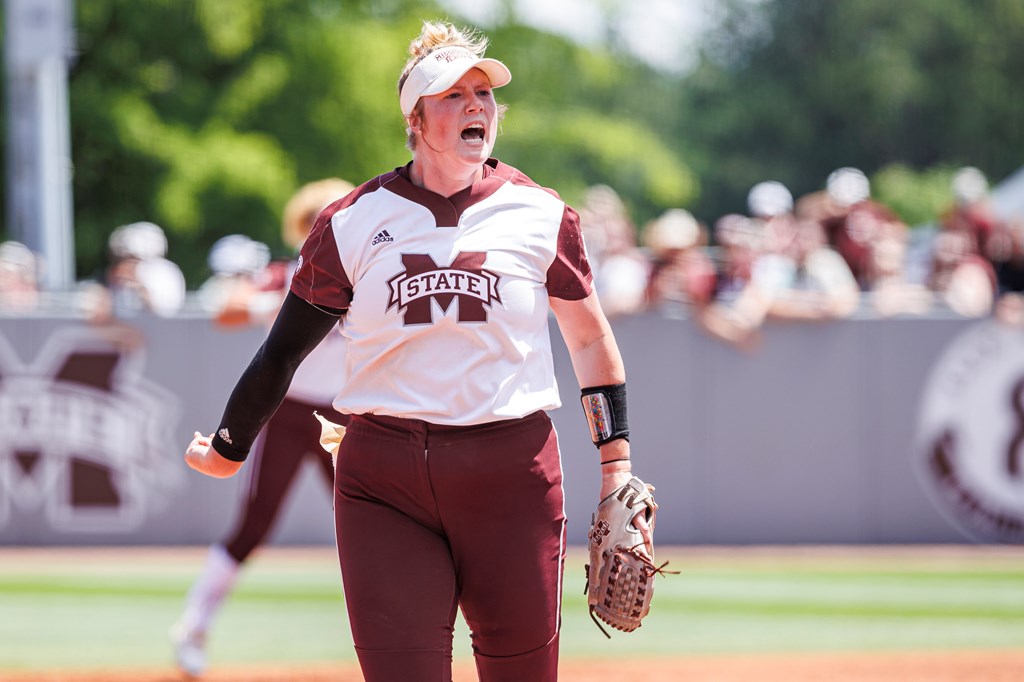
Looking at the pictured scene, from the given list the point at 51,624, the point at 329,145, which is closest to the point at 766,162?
the point at 329,145

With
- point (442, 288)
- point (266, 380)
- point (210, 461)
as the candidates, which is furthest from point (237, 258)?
point (442, 288)

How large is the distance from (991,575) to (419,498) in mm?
7315

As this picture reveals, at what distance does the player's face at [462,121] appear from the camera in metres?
3.71

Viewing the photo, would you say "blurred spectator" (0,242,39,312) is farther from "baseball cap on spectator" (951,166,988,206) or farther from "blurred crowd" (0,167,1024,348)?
"baseball cap on spectator" (951,166,988,206)

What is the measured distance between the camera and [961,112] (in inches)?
1815

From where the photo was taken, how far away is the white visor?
3.67 meters

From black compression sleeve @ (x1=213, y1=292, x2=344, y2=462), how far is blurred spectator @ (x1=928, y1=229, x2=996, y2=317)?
843cm

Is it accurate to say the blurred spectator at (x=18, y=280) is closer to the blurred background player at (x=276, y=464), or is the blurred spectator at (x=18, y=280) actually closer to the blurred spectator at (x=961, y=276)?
the blurred background player at (x=276, y=464)

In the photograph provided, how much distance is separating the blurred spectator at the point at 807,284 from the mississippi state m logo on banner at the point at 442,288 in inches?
308

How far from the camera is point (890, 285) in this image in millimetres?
11422

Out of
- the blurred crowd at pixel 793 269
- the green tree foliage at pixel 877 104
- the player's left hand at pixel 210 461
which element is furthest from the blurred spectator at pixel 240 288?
the green tree foliage at pixel 877 104

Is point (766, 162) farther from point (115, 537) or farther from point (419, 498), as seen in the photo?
point (419, 498)

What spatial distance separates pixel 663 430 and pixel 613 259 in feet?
4.45

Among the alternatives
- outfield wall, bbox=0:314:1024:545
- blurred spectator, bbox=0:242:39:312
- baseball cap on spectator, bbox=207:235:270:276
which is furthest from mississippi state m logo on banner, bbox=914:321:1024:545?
blurred spectator, bbox=0:242:39:312
